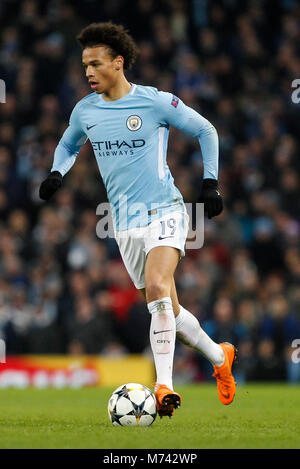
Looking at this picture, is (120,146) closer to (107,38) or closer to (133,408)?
(107,38)

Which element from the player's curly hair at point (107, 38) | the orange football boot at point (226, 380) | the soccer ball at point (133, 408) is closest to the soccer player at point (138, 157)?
the player's curly hair at point (107, 38)

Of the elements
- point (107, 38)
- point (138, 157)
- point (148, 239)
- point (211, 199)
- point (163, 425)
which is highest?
point (107, 38)

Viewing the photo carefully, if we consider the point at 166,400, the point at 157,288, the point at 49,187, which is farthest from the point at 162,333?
the point at 49,187

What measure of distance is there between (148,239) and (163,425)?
1.24 m

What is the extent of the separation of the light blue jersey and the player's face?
7.0 inches

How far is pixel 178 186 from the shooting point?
46.5 feet

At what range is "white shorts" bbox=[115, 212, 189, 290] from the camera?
6227 millimetres

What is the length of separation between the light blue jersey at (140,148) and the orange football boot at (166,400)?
1167mm

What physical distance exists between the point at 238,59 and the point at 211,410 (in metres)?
10.5

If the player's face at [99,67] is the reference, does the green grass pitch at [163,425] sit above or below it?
below

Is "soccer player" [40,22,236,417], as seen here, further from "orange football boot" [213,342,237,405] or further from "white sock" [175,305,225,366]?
"orange football boot" [213,342,237,405]

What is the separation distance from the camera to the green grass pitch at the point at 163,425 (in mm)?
4863

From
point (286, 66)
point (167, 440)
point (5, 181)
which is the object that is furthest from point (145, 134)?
point (286, 66)

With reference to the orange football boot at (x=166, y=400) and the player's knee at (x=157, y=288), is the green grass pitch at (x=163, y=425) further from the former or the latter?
the player's knee at (x=157, y=288)
